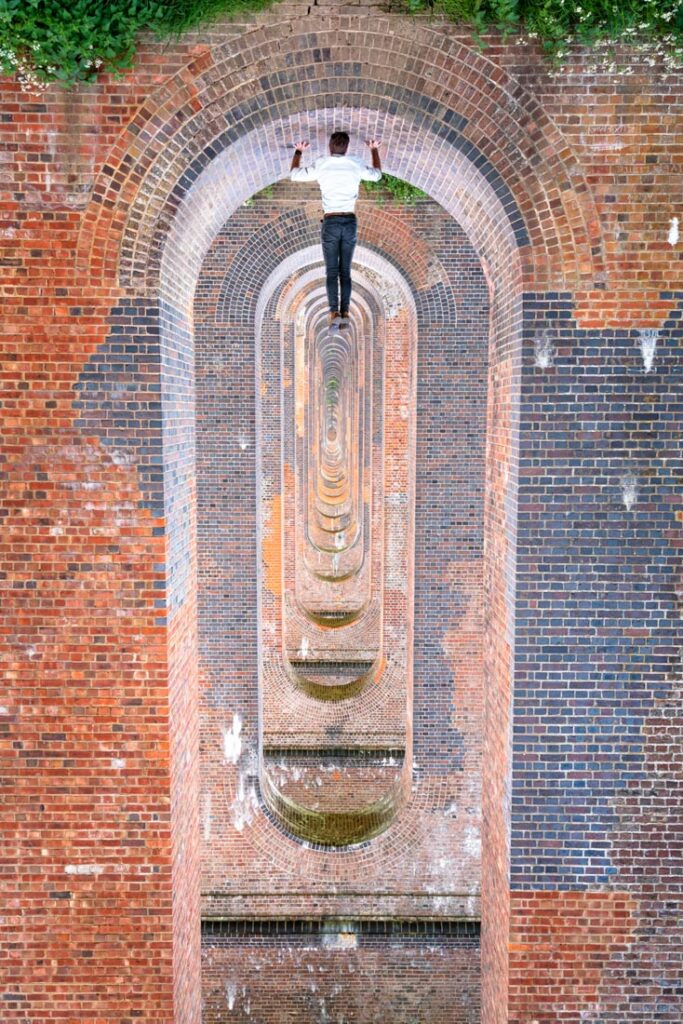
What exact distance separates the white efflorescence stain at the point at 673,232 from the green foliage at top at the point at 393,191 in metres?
4.45

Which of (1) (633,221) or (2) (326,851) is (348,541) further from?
(1) (633,221)

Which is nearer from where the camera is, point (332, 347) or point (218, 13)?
point (218, 13)

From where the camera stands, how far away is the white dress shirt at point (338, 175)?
14.7 ft

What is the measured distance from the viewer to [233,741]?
9031mm

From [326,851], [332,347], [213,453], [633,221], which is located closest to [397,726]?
[326,851]

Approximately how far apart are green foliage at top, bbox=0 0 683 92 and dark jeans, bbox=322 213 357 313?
1282mm

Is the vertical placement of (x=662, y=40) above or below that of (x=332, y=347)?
below

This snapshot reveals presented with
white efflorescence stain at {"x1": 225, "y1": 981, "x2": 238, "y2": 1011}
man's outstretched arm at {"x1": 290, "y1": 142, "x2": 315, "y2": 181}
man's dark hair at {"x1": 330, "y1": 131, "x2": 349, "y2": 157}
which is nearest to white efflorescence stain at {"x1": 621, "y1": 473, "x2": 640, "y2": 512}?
man's dark hair at {"x1": 330, "y1": 131, "x2": 349, "y2": 157}

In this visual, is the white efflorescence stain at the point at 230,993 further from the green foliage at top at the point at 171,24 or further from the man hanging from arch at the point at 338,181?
the green foliage at top at the point at 171,24

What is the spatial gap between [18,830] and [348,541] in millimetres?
15466

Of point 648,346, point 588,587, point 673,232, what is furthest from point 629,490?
point 673,232

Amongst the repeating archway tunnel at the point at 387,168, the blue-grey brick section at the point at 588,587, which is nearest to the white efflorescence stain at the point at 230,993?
the repeating archway tunnel at the point at 387,168

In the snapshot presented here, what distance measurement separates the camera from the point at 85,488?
14.6ft

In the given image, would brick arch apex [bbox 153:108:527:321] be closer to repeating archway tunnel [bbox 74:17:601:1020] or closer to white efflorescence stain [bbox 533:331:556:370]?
repeating archway tunnel [bbox 74:17:601:1020]
